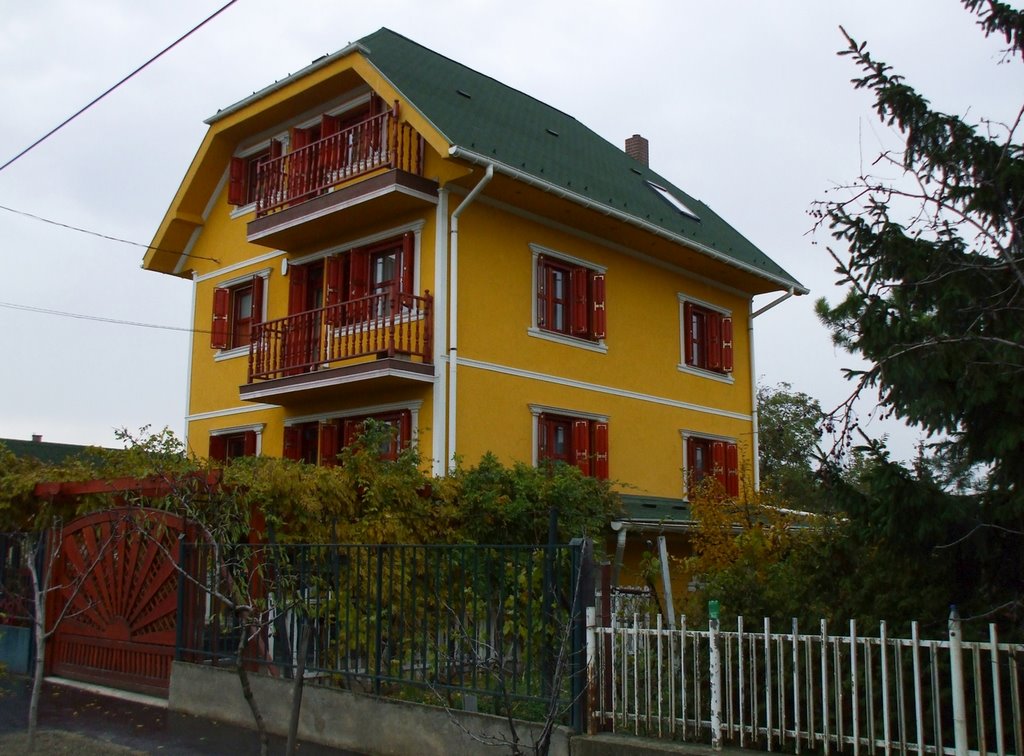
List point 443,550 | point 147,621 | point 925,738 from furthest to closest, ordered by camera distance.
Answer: point 147,621, point 443,550, point 925,738

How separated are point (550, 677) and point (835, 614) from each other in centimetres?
212


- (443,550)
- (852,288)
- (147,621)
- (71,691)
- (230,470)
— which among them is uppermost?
(852,288)

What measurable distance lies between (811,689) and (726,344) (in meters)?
15.1

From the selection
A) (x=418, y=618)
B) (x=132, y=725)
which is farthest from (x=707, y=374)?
(x=132, y=725)

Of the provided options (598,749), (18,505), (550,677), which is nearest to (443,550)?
(550,677)

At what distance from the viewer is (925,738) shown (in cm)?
629

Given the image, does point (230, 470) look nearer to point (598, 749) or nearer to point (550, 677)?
point (550, 677)

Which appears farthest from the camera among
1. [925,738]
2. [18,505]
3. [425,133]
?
[425,133]

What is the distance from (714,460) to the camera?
20.7 meters

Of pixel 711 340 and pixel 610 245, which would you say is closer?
pixel 610 245

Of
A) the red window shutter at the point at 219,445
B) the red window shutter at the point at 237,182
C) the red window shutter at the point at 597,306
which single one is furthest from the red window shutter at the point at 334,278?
the red window shutter at the point at 597,306

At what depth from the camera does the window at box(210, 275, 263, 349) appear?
65.3ft

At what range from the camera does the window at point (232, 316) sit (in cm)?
1991

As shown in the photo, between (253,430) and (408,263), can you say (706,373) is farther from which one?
(253,430)
